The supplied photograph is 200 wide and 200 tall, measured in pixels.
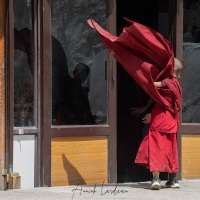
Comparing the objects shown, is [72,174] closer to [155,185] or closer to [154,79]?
[155,185]

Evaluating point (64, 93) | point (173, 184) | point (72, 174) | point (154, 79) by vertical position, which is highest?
point (154, 79)

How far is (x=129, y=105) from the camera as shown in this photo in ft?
38.5

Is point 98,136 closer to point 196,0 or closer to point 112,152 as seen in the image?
point 112,152

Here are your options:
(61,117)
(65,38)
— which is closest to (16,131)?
(61,117)

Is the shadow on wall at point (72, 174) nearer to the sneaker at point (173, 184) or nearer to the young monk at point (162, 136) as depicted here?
the young monk at point (162, 136)

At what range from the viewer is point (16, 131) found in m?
9.71

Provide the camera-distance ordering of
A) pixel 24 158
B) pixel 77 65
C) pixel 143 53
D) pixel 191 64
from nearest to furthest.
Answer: pixel 24 158 → pixel 143 53 → pixel 77 65 → pixel 191 64

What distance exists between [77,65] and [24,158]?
4.48ft

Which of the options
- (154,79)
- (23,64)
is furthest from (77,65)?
(154,79)

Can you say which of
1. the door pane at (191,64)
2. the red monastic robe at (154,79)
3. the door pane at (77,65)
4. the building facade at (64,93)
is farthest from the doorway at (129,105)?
the red monastic robe at (154,79)

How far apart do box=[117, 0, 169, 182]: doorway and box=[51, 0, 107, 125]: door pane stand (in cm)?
118

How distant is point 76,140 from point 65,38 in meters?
1.25

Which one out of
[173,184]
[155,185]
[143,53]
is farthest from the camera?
[173,184]

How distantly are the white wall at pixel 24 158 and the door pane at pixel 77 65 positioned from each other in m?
0.43
